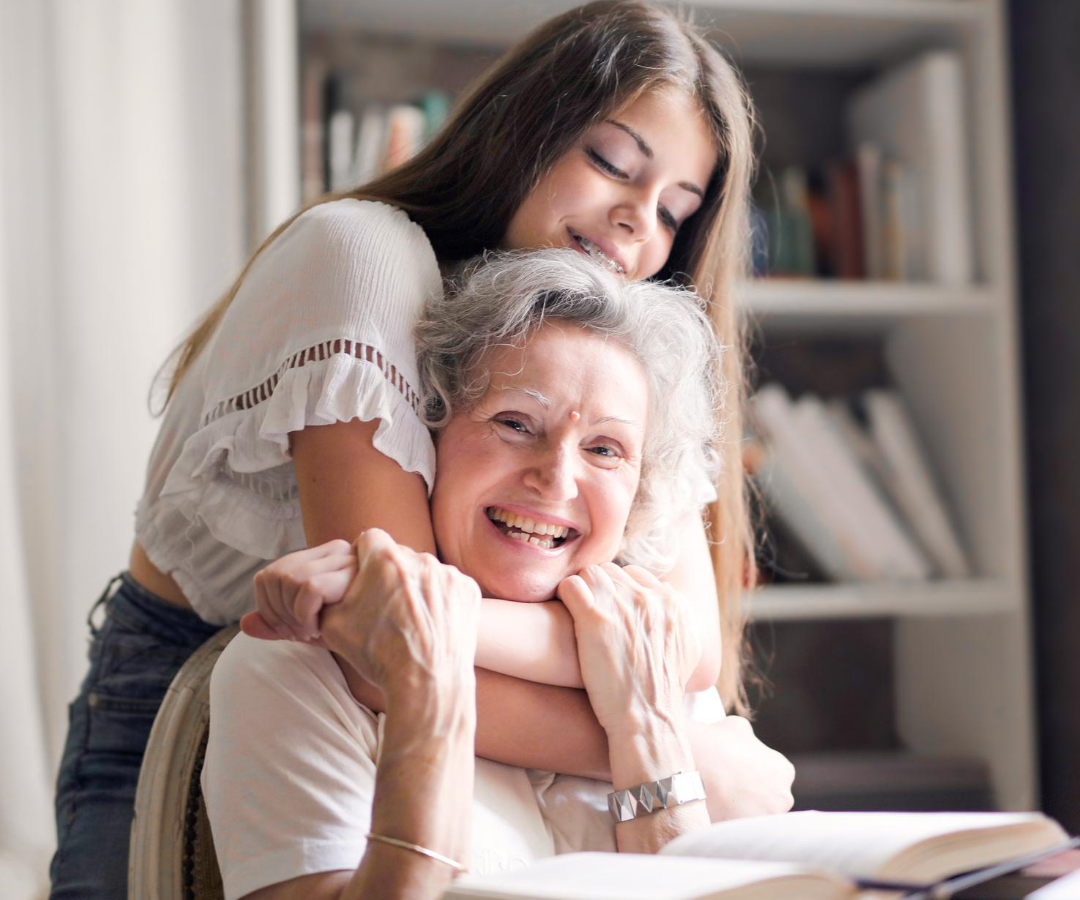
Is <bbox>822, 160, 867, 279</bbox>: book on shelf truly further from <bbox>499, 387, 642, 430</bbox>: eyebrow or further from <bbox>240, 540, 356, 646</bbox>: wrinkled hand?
<bbox>240, 540, 356, 646</bbox>: wrinkled hand

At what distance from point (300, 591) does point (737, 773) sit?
1.51ft

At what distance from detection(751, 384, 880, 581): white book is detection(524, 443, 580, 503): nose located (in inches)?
52.7

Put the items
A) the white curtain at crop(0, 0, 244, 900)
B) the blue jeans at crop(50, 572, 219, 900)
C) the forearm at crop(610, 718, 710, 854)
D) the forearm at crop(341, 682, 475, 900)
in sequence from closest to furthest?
1. the forearm at crop(341, 682, 475, 900)
2. the forearm at crop(610, 718, 710, 854)
3. the blue jeans at crop(50, 572, 219, 900)
4. the white curtain at crop(0, 0, 244, 900)

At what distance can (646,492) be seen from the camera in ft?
3.85

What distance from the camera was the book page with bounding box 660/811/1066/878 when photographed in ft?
2.23

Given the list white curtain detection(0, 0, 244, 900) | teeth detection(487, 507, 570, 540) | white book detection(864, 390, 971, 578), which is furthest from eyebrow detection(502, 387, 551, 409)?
white book detection(864, 390, 971, 578)

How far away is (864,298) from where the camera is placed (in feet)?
7.52

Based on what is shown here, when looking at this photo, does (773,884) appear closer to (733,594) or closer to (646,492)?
(646,492)

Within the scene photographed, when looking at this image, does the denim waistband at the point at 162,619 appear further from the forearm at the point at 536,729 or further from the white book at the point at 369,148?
the white book at the point at 369,148

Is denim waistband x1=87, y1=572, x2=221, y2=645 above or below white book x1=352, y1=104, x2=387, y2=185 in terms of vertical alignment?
below

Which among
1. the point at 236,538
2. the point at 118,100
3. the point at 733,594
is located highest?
the point at 118,100

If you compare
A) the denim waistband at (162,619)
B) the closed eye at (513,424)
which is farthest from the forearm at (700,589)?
the denim waistband at (162,619)

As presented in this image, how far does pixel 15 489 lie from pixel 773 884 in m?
1.54

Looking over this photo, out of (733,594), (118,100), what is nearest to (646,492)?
(733,594)
